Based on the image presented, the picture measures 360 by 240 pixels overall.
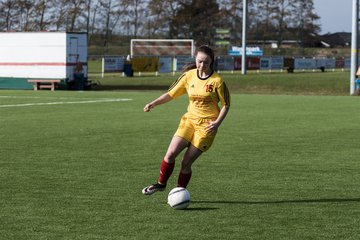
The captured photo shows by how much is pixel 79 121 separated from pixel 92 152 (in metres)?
7.46

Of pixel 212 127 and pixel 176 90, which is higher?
pixel 176 90

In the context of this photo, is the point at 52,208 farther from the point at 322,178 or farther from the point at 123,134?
the point at 123,134

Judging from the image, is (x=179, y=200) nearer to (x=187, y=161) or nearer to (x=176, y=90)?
(x=187, y=161)

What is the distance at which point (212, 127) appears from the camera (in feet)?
31.4

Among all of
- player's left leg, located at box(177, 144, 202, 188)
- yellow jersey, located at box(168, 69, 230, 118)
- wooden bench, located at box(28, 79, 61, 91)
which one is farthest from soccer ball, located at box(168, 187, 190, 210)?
wooden bench, located at box(28, 79, 61, 91)

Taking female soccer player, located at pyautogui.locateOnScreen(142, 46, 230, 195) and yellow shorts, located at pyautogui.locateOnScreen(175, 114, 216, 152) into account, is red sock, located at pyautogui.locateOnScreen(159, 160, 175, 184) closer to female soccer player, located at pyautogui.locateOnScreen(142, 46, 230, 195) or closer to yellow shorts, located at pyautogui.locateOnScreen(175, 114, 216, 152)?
female soccer player, located at pyautogui.locateOnScreen(142, 46, 230, 195)

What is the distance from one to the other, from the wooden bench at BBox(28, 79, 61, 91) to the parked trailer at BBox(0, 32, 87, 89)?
0.28 m

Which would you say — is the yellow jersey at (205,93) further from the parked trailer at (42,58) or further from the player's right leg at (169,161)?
the parked trailer at (42,58)

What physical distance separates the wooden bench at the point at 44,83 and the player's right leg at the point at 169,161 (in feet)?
119

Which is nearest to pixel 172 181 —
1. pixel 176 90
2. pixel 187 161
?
pixel 187 161

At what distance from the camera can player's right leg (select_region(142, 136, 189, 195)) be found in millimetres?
9742

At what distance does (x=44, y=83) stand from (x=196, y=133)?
1491 inches

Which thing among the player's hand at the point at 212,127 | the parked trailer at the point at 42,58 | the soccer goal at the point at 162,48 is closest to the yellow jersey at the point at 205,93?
the player's hand at the point at 212,127

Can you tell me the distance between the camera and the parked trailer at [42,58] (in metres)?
45.8
